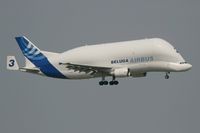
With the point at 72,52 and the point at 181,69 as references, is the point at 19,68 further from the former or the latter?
the point at 181,69

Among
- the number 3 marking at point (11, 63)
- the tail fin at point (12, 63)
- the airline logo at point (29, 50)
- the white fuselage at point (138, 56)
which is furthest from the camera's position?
the airline logo at point (29, 50)

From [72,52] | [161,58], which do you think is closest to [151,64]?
[161,58]

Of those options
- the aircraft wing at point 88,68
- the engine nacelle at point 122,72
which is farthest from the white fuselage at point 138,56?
the aircraft wing at point 88,68

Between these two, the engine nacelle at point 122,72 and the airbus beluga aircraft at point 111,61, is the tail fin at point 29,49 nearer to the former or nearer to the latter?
the airbus beluga aircraft at point 111,61

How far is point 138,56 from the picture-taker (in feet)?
535

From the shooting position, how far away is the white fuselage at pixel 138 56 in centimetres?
16225

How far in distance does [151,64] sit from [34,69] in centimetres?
2357

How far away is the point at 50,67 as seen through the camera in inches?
6909

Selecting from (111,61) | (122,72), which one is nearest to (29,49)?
(111,61)

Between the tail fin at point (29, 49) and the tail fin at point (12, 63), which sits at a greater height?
the tail fin at point (29, 49)

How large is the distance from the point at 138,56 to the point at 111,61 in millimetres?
5224

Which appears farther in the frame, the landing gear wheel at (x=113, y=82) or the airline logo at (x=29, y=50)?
the airline logo at (x=29, y=50)

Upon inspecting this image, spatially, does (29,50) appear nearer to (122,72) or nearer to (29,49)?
(29,49)

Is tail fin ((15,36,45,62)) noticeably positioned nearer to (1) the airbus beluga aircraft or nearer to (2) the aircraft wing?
(1) the airbus beluga aircraft
